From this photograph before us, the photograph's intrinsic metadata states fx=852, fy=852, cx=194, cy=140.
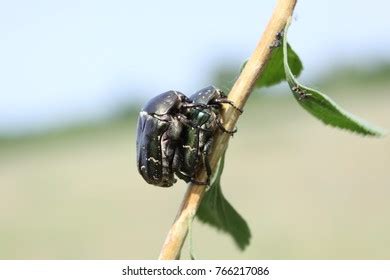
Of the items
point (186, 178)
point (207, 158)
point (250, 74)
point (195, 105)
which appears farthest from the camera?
point (195, 105)

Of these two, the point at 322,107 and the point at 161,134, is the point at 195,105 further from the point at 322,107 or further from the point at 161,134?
the point at 322,107

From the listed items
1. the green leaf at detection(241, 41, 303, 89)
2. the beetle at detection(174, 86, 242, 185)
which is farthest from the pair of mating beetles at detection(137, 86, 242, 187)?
the green leaf at detection(241, 41, 303, 89)

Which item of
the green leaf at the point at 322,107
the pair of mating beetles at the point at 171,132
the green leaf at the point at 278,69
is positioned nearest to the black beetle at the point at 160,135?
the pair of mating beetles at the point at 171,132

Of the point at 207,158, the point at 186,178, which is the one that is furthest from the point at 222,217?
the point at 207,158

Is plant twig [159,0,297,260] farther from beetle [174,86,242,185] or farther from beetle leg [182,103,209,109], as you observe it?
beetle leg [182,103,209,109]

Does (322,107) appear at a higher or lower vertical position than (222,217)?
higher

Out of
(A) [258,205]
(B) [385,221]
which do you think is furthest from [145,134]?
(A) [258,205]
